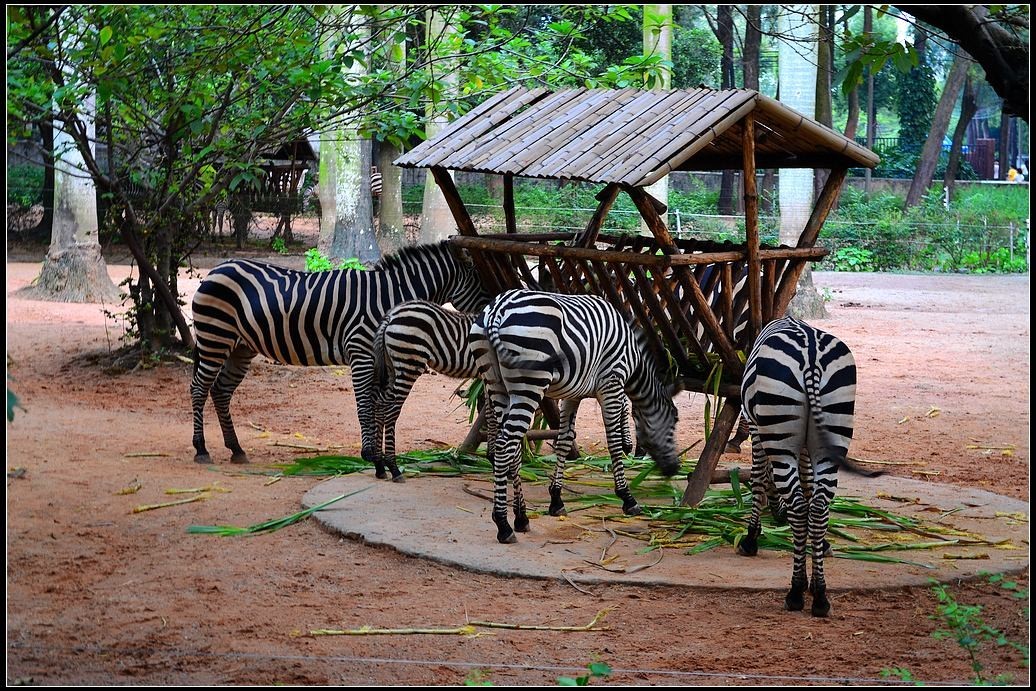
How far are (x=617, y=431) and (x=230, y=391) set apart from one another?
3.53m

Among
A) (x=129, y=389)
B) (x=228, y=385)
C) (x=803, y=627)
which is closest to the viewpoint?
(x=803, y=627)

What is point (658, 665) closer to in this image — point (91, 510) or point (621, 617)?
point (621, 617)

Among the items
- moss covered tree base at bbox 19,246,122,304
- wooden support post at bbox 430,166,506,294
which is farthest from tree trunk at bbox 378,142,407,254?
wooden support post at bbox 430,166,506,294

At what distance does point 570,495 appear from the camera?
7898 mm

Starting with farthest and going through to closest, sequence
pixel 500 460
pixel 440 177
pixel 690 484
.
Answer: pixel 440 177
pixel 690 484
pixel 500 460

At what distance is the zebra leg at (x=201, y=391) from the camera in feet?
29.2

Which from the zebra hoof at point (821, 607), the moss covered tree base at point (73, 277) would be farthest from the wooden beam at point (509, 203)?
the moss covered tree base at point (73, 277)

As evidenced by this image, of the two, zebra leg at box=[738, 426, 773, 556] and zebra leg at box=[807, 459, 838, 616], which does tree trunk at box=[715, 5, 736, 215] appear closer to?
zebra leg at box=[738, 426, 773, 556]

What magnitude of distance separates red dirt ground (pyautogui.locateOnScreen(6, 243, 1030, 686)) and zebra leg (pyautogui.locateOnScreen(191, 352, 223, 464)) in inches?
5.5

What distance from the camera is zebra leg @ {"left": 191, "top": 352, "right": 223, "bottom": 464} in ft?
29.2

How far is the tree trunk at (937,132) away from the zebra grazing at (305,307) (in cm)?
2501

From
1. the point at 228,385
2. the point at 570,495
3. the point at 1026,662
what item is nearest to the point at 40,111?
the point at 228,385

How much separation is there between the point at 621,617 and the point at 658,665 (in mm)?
659

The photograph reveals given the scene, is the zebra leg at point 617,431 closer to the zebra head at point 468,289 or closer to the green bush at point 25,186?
the zebra head at point 468,289
